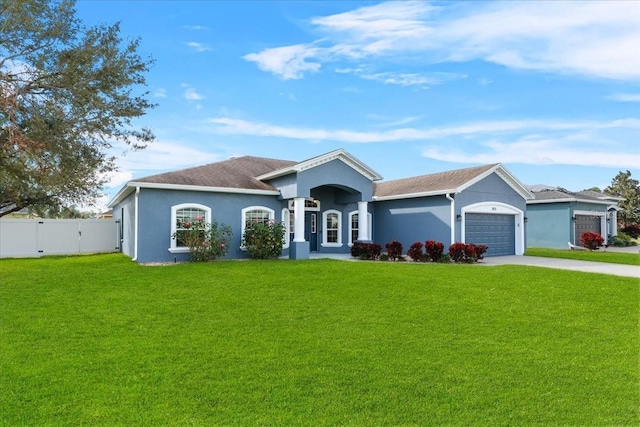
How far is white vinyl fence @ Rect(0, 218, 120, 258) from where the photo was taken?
19.6m

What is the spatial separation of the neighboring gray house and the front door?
14.2 metres

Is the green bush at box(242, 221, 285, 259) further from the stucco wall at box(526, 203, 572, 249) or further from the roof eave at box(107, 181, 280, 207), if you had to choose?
the stucco wall at box(526, 203, 572, 249)

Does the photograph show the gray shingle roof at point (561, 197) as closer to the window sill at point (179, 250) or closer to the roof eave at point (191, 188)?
the roof eave at point (191, 188)

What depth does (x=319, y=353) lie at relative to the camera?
19.4 ft

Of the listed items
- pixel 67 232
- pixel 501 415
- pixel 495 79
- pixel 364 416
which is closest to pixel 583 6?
pixel 495 79

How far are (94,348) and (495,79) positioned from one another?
46.3 feet

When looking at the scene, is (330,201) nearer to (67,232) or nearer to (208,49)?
(208,49)

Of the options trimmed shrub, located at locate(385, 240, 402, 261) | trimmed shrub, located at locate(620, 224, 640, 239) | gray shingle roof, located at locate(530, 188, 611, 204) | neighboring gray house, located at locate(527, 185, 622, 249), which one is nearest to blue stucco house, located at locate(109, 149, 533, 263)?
trimmed shrub, located at locate(385, 240, 402, 261)

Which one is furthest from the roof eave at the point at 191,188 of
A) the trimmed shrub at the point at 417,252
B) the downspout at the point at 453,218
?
the downspout at the point at 453,218

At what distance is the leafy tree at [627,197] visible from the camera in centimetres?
4078

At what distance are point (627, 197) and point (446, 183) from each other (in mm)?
34089

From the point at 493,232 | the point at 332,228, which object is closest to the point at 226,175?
the point at 332,228

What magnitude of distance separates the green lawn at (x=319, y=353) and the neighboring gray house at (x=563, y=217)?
1592 cm

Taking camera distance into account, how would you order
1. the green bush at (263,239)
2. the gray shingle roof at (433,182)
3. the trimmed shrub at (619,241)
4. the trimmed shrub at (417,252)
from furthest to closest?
the trimmed shrub at (619,241), the gray shingle roof at (433,182), the trimmed shrub at (417,252), the green bush at (263,239)
